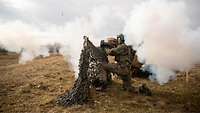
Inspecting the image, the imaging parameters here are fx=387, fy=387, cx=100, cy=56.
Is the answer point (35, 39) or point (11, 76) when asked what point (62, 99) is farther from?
point (35, 39)

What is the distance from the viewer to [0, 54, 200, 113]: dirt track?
1405cm

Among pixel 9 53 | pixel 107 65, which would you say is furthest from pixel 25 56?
pixel 107 65

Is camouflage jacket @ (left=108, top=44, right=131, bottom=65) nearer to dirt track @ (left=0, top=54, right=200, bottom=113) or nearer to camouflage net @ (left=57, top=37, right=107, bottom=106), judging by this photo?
camouflage net @ (left=57, top=37, right=107, bottom=106)

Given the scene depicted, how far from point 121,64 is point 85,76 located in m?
2.53

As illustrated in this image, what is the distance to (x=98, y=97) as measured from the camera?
15367mm

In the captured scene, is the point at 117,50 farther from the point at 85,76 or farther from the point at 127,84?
the point at 85,76

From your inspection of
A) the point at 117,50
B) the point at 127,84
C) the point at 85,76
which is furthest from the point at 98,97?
the point at 117,50

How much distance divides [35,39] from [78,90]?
2593 cm

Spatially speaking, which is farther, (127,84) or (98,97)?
(127,84)

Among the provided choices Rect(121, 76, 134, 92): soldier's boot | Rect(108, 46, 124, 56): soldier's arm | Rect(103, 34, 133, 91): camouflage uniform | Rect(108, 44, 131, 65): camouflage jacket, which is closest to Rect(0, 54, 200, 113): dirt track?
Rect(121, 76, 134, 92): soldier's boot

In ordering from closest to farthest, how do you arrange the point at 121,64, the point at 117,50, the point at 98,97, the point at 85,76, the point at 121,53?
the point at 85,76 → the point at 98,97 → the point at 117,50 → the point at 121,53 → the point at 121,64

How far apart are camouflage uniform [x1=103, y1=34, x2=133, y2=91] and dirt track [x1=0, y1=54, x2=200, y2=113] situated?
63 centimetres

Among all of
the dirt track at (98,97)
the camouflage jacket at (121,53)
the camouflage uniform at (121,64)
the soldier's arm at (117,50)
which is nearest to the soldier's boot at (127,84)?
the camouflage uniform at (121,64)

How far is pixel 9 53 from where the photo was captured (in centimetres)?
4372
